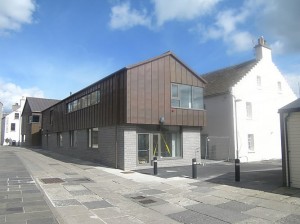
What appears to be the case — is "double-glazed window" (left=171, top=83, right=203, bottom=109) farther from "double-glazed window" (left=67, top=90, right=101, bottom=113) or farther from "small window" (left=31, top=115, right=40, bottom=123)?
"small window" (left=31, top=115, right=40, bottom=123)

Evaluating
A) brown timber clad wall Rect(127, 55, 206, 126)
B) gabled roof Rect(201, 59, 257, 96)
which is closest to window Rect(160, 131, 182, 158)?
brown timber clad wall Rect(127, 55, 206, 126)

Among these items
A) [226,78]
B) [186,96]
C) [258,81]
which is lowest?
[186,96]

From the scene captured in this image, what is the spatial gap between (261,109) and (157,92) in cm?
1190

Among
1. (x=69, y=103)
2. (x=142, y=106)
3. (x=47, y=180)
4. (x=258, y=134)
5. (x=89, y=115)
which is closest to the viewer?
(x=47, y=180)

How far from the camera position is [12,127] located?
217 ft

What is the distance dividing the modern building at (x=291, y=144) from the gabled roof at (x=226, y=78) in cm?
1324

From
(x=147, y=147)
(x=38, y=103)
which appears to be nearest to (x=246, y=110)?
(x=147, y=147)

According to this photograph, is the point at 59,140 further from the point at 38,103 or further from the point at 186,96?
the point at 38,103

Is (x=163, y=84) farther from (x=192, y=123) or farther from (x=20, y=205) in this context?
(x=20, y=205)

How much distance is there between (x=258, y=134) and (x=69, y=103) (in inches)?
664

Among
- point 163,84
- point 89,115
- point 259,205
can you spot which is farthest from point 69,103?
point 259,205

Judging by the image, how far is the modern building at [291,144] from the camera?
37.8 feet

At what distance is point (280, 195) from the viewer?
409 inches

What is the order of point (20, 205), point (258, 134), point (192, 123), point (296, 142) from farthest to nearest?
point (258, 134)
point (192, 123)
point (296, 142)
point (20, 205)
